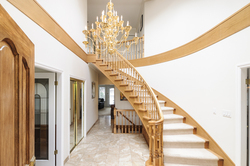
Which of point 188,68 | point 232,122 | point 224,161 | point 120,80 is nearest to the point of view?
point 232,122

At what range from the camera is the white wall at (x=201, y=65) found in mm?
2451

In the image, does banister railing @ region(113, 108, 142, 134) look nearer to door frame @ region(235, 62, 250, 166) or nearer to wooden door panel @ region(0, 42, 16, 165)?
door frame @ region(235, 62, 250, 166)

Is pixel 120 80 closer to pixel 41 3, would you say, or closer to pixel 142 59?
pixel 142 59

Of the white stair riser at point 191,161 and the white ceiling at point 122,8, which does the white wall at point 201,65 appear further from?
the white ceiling at point 122,8

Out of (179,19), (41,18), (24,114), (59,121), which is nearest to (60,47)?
(41,18)

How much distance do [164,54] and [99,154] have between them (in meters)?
3.89

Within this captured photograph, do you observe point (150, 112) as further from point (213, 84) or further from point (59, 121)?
point (59, 121)

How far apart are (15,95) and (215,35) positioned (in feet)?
11.8

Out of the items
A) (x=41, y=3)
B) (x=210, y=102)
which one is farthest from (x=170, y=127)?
(x=41, y=3)

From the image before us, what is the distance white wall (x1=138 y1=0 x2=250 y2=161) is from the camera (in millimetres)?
2451

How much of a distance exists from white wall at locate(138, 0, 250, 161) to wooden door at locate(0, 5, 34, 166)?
307 cm

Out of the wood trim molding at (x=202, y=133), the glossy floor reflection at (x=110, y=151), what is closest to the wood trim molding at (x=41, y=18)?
the glossy floor reflection at (x=110, y=151)

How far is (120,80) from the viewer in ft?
15.3

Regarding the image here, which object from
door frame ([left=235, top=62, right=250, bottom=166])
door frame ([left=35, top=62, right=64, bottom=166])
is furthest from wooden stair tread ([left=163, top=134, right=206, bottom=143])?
door frame ([left=35, top=62, right=64, bottom=166])
